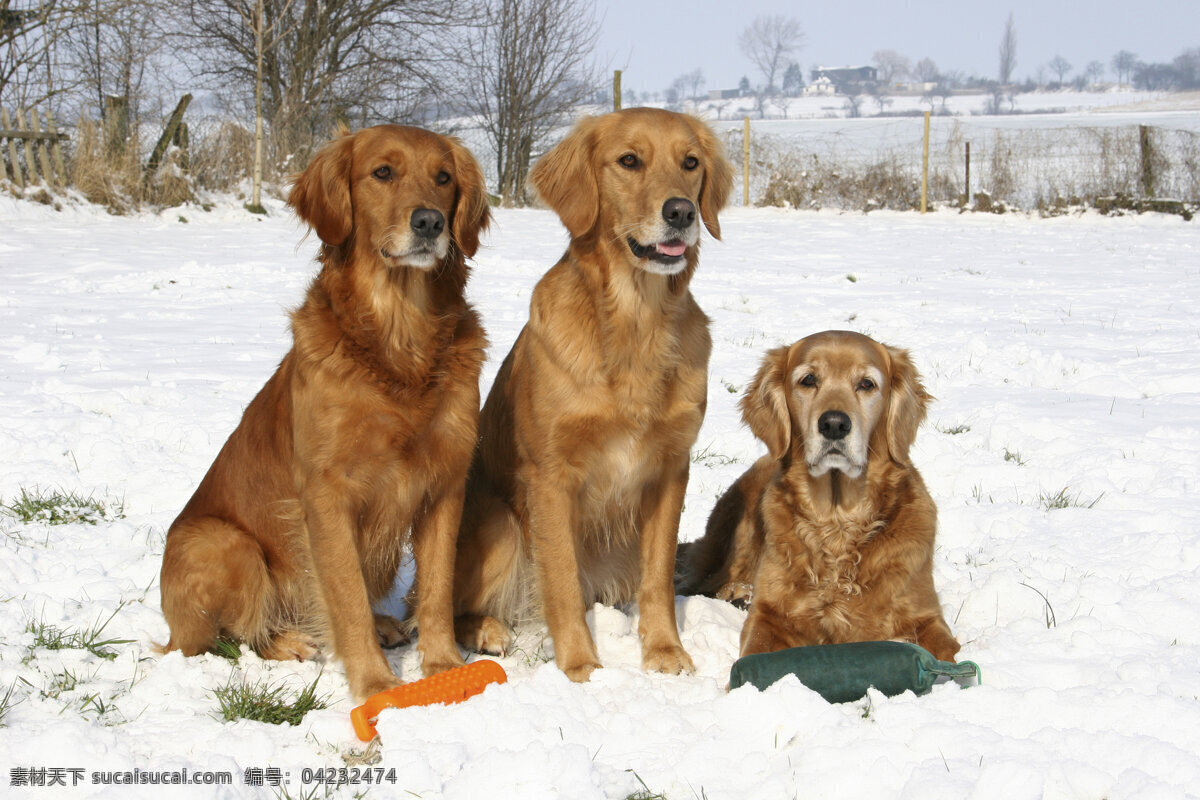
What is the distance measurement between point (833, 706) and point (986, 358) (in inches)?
180

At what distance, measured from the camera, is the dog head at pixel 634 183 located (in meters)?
3.09

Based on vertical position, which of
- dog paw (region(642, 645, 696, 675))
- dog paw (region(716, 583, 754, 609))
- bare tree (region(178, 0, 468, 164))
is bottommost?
dog paw (region(716, 583, 754, 609))

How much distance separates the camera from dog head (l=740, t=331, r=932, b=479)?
10.3 feet

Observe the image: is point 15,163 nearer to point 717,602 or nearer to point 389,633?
point 389,633

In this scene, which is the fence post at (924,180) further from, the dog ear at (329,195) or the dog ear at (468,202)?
the dog ear at (329,195)

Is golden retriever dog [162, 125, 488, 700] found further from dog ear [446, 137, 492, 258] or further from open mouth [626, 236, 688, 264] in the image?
open mouth [626, 236, 688, 264]

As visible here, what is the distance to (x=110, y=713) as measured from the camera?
2.54 meters

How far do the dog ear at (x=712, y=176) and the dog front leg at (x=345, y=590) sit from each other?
5.11 feet

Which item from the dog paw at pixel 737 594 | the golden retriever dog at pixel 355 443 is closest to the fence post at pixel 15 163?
the golden retriever dog at pixel 355 443

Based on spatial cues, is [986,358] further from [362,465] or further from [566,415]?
[362,465]

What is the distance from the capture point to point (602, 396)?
121 inches

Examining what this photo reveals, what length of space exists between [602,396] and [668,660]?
32.9 inches

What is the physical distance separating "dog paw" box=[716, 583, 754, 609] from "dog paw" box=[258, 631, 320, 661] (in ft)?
4.95

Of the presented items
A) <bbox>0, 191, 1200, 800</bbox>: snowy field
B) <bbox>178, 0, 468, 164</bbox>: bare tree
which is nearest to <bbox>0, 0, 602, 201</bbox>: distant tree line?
<bbox>178, 0, 468, 164</bbox>: bare tree
